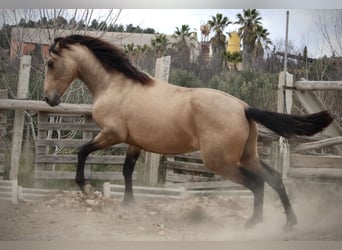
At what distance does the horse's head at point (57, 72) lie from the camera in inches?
120

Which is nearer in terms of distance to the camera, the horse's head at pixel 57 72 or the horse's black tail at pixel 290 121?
the horse's black tail at pixel 290 121

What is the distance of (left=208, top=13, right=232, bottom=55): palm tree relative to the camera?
307cm

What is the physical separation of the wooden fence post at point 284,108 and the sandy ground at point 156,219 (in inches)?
7.6

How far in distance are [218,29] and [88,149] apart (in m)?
1.04

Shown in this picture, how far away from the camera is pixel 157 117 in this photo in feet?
10.0

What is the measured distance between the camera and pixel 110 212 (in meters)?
3.06

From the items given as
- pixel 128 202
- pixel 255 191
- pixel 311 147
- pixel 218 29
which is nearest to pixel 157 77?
pixel 218 29

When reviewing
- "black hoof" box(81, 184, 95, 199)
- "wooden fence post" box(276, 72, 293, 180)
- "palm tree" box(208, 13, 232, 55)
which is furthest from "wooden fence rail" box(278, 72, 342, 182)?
"black hoof" box(81, 184, 95, 199)

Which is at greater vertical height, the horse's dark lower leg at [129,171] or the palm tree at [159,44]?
the palm tree at [159,44]

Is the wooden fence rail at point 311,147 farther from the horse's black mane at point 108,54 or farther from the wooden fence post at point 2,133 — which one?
the wooden fence post at point 2,133

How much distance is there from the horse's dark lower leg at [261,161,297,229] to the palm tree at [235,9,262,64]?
2.14 ft

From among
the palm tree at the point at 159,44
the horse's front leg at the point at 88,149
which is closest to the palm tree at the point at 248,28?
the palm tree at the point at 159,44

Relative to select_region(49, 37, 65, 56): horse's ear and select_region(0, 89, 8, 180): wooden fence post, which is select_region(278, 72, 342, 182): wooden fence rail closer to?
select_region(49, 37, 65, 56): horse's ear

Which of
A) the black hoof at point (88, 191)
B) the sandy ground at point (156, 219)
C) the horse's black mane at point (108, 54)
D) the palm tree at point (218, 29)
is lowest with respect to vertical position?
the sandy ground at point (156, 219)
